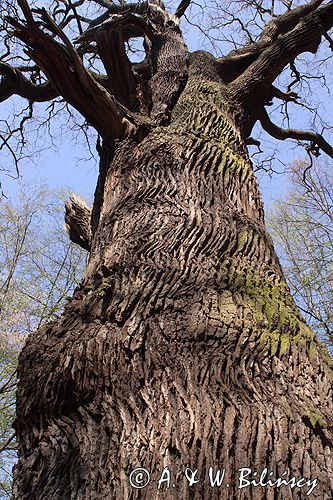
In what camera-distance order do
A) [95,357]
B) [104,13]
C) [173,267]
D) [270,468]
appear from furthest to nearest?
[104,13] → [173,267] → [95,357] → [270,468]

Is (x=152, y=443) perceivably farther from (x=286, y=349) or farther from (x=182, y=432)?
(x=286, y=349)

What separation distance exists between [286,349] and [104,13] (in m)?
6.30

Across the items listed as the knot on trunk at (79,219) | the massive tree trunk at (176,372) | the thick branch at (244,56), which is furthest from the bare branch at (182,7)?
the massive tree trunk at (176,372)

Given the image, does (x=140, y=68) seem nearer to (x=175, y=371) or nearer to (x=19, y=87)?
(x=19, y=87)

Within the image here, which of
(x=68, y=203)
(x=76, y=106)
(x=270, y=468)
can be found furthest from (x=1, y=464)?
Answer: (x=270, y=468)

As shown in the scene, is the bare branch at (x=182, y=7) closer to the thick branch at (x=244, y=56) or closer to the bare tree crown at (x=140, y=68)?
the bare tree crown at (x=140, y=68)

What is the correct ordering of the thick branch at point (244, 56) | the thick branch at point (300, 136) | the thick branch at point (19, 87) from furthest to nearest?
the thick branch at point (300, 136)
the thick branch at point (244, 56)
the thick branch at point (19, 87)

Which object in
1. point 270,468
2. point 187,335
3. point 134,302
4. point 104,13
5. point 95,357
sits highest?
point 104,13

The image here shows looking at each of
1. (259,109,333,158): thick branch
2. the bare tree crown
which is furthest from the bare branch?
(259,109,333,158): thick branch

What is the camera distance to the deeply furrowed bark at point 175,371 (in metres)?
1.28

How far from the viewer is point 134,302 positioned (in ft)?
6.05
